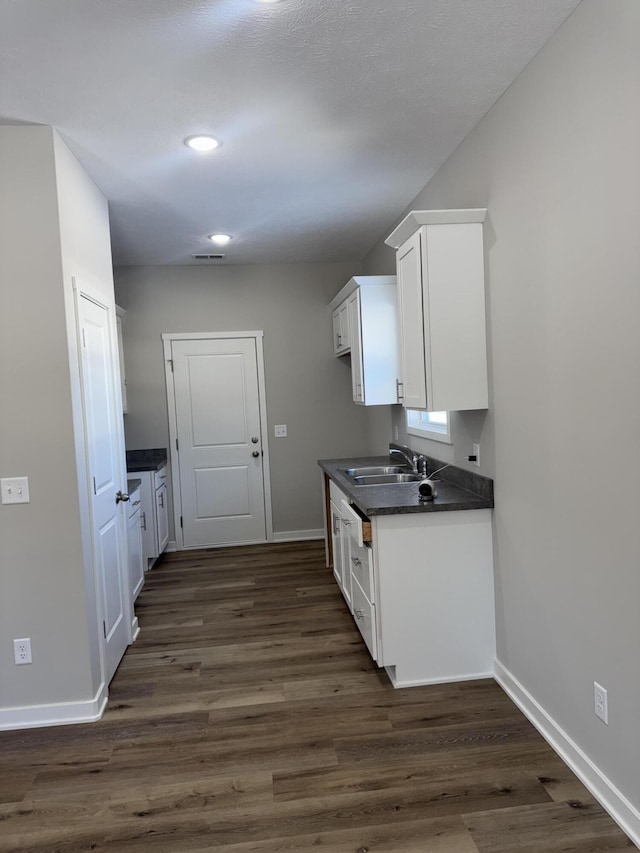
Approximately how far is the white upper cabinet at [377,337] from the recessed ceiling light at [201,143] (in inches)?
56.4

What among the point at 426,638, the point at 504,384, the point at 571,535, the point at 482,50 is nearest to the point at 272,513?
the point at 426,638

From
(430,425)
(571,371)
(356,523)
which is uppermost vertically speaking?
(571,371)

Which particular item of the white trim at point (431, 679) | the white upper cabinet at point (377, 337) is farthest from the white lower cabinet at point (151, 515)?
the white trim at point (431, 679)

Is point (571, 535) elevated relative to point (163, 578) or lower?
elevated

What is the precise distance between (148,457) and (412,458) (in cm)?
255

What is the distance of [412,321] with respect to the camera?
2.86m

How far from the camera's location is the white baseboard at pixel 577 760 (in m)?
1.77

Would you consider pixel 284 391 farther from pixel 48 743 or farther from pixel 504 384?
pixel 48 743

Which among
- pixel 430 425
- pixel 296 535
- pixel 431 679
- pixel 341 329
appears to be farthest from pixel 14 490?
pixel 296 535

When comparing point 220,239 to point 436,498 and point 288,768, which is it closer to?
point 436,498

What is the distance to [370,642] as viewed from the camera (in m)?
2.82

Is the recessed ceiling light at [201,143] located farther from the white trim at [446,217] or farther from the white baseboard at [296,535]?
the white baseboard at [296,535]

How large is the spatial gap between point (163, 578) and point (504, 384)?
3262 millimetres

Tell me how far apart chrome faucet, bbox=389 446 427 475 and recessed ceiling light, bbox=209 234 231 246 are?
2.11m
